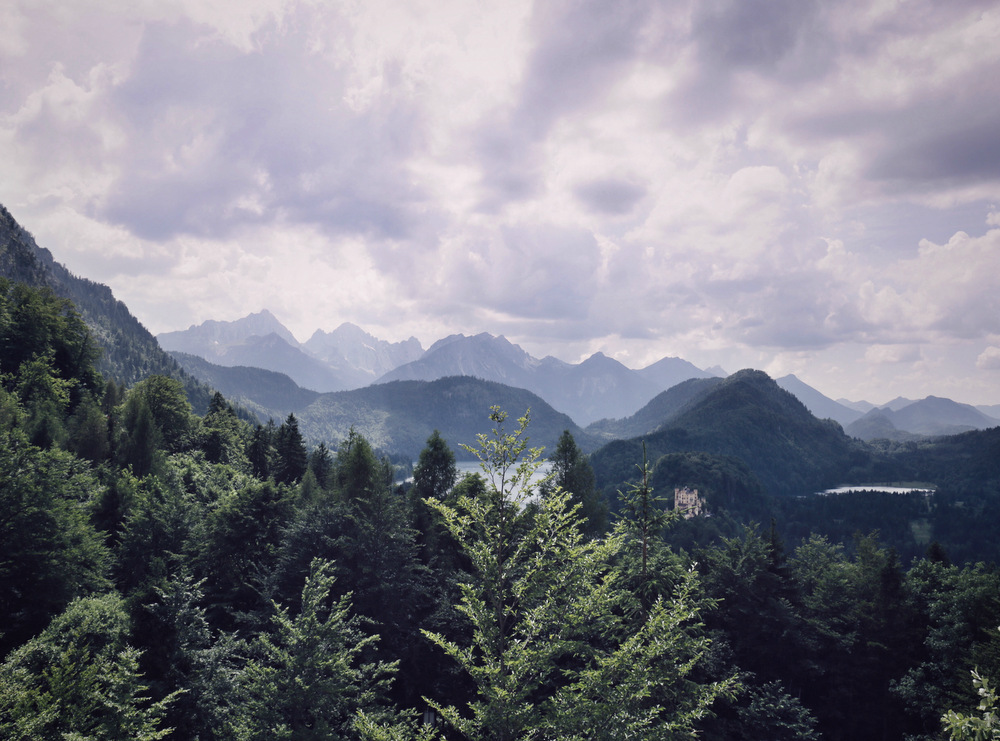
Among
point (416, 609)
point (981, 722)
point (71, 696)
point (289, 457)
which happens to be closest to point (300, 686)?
point (71, 696)

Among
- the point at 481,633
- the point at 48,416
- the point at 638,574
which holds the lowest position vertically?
the point at 638,574

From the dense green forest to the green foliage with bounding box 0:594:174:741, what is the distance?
0.10 m

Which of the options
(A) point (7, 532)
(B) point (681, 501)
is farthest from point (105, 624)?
(B) point (681, 501)

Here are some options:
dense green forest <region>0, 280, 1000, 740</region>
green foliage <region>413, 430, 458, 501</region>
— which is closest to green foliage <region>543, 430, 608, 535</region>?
dense green forest <region>0, 280, 1000, 740</region>

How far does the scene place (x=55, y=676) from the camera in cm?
1742

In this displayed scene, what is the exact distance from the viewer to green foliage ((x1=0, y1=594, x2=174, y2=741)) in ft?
53.4

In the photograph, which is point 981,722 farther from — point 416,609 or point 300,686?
point 416,609

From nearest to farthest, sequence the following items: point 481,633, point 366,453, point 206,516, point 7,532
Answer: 1. point 481,633
2. point 7,532
3. point 206,516
4. point 366,453

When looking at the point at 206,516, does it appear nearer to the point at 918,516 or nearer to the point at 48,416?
the point at 48,416

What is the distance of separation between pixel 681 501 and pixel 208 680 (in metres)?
175

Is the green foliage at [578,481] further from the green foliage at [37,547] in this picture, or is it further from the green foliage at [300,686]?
the green foliage at [37,547]

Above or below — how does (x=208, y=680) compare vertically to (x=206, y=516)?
below

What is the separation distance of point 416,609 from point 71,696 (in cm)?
1969

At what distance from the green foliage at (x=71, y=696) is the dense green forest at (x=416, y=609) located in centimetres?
10
